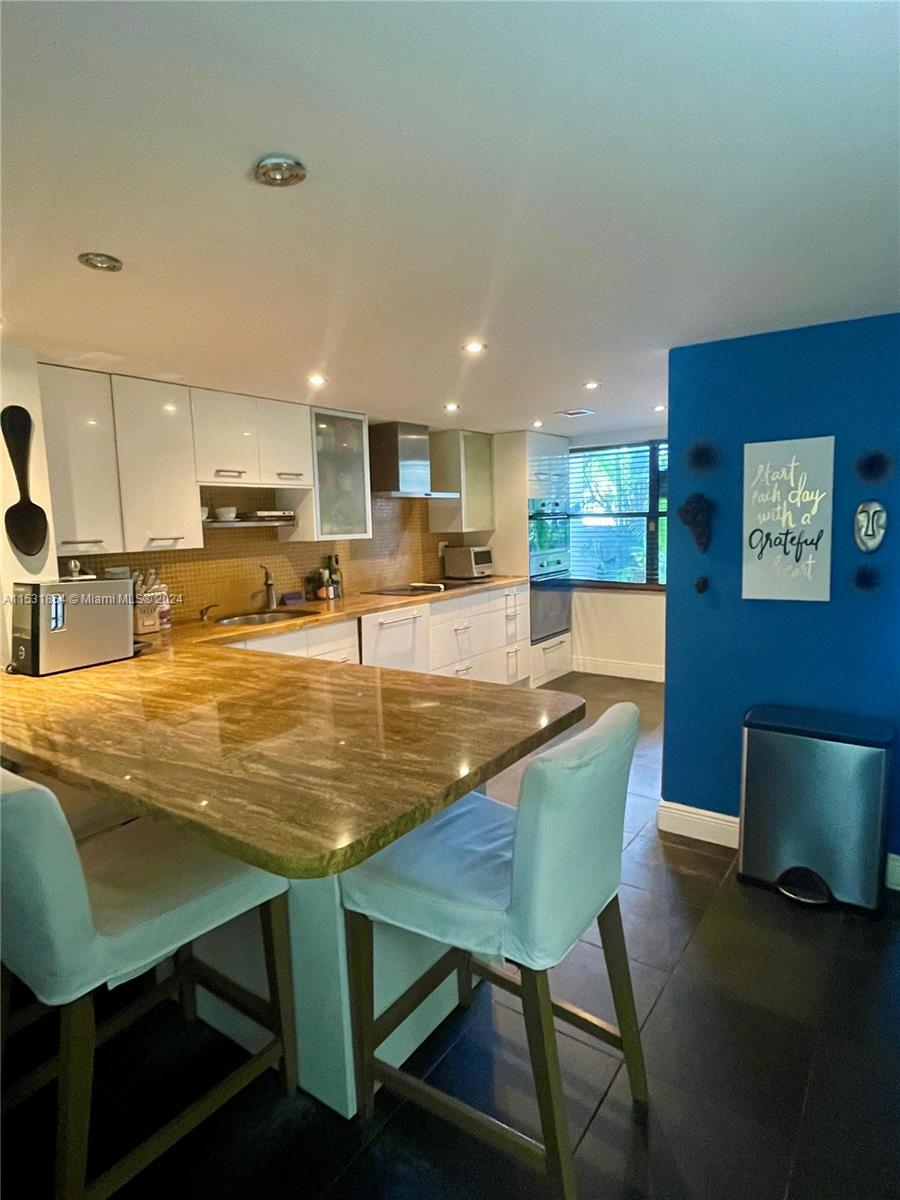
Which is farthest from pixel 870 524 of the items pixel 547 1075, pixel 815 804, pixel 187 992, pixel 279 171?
pixel 187 992

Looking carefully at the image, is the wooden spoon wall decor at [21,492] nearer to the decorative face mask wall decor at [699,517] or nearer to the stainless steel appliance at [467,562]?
the decorative face mask wall decor at [699,517]

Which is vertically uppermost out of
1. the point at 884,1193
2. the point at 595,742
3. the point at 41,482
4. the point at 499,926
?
the point at 41,482

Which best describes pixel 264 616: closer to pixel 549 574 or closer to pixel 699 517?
pixel 699 517

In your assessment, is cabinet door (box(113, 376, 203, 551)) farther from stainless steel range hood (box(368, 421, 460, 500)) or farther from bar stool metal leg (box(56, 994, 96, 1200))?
bar stool metal leg (box(56, 994, 96, 1200))

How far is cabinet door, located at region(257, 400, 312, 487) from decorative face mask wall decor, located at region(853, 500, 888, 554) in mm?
2716

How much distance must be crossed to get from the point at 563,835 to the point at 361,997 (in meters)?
0.68

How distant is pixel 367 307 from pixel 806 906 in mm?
2607

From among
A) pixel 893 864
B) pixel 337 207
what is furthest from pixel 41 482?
pixel 893 864

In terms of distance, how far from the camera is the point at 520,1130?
1476mm

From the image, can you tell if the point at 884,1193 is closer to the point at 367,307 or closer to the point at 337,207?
the point at 337,207

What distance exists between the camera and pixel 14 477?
230 centimetres

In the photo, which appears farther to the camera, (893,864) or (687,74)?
(893,864)

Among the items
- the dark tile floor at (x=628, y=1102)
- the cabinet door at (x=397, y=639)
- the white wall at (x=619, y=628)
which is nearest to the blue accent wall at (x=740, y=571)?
the dark tile floor at (x=628, y=1102)

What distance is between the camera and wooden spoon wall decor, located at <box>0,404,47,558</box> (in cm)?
226
